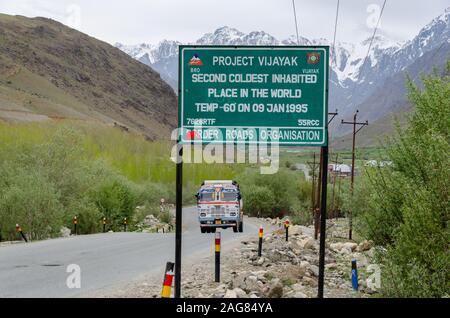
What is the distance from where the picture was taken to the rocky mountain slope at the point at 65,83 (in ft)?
438

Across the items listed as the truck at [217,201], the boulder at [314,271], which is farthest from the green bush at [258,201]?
the boulder at [314,271]

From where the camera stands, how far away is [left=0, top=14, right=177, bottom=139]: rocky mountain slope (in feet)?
438

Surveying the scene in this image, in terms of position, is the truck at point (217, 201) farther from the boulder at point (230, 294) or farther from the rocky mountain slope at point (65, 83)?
the rocky mountain slope at point (65, 83)

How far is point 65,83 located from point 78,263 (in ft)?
507

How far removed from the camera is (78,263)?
16.0 metres

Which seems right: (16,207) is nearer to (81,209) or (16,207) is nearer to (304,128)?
(81,209)

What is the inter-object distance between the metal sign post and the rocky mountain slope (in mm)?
107877

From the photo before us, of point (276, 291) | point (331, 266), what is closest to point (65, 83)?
point (331, 266)

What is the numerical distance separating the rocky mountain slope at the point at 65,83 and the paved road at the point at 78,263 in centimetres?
9601

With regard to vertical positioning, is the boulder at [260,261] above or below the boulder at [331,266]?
A: above

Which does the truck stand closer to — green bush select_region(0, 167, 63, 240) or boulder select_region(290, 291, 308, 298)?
green bush select_region(0, 167, 63, 240)

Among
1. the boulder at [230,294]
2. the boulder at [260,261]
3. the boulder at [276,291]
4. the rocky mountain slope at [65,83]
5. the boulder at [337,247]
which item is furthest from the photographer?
the rocky mountain slope at [65,83]

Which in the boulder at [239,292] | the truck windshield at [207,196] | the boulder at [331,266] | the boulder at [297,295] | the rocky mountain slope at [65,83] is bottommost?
the boulder at [331,266]
